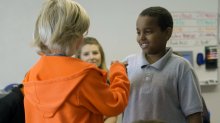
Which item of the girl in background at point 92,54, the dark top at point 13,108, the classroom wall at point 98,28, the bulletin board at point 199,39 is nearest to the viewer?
the dark top at point 13,108

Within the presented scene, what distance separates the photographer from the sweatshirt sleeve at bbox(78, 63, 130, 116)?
881mm

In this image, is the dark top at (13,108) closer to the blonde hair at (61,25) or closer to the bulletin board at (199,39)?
the blonde hair at (61,25)

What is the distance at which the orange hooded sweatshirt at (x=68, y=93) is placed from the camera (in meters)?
0.87

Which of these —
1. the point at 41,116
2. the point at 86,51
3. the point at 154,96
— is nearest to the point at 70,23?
the point at 41,116

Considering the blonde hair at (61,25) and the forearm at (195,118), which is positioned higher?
the blonde hair at (61,25)

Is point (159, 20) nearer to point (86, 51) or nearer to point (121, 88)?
point (121, 88)

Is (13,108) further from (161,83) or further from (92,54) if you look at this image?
(92,54)

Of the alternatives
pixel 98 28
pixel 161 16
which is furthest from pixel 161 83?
pixel 98 28

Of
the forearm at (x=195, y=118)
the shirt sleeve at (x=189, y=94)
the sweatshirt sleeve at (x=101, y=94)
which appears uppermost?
the sweatshirt sleeve at (x=101, y=94)

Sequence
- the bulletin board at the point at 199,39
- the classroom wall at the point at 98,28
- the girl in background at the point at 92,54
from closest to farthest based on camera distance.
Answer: the girl in background at the point at 92,54 → the classroom wall at the point at 98,28 → the bulletin board at the point at 199,39

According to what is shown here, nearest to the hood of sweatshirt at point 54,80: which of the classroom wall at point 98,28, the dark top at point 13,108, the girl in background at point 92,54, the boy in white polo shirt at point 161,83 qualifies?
the dark top at point 13,108

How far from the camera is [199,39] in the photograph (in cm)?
279

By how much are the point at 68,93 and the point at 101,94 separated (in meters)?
0.11

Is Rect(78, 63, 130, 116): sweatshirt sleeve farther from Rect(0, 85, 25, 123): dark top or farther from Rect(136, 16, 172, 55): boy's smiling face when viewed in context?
Rect(0, 85, 25, 123): dark top
